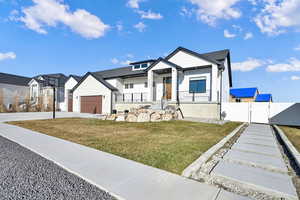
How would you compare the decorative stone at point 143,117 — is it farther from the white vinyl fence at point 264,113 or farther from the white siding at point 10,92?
the white siding at point 10,92

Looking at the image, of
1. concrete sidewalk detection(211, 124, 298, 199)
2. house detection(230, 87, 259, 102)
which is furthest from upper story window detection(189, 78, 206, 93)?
house detection(230, 87, 259, 102)

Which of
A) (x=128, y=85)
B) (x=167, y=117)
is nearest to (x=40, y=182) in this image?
(x=167, y=117)

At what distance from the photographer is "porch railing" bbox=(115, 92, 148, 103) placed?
16.9m

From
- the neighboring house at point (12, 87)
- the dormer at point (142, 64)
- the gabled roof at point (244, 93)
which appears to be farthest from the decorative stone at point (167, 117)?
the neighboring house at point (12, 87)

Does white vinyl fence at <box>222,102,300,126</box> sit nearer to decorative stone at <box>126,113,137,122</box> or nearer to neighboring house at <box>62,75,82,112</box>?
decorative stone at <box>126,113,137,122</box>

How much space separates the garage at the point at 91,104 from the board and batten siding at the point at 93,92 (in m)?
0.57

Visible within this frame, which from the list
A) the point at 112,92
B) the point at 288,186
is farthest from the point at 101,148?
the point at 112,92

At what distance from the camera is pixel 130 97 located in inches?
715

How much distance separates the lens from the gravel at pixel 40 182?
2.06 m

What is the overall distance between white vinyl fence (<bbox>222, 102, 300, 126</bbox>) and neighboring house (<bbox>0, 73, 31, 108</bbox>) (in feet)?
105

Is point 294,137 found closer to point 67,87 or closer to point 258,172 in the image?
point 258,172

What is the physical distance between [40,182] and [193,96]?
517 inches

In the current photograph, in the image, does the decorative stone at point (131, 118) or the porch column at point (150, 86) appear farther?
the porch column at point (150, 86)

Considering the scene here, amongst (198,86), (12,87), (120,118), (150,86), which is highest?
(12,87)
